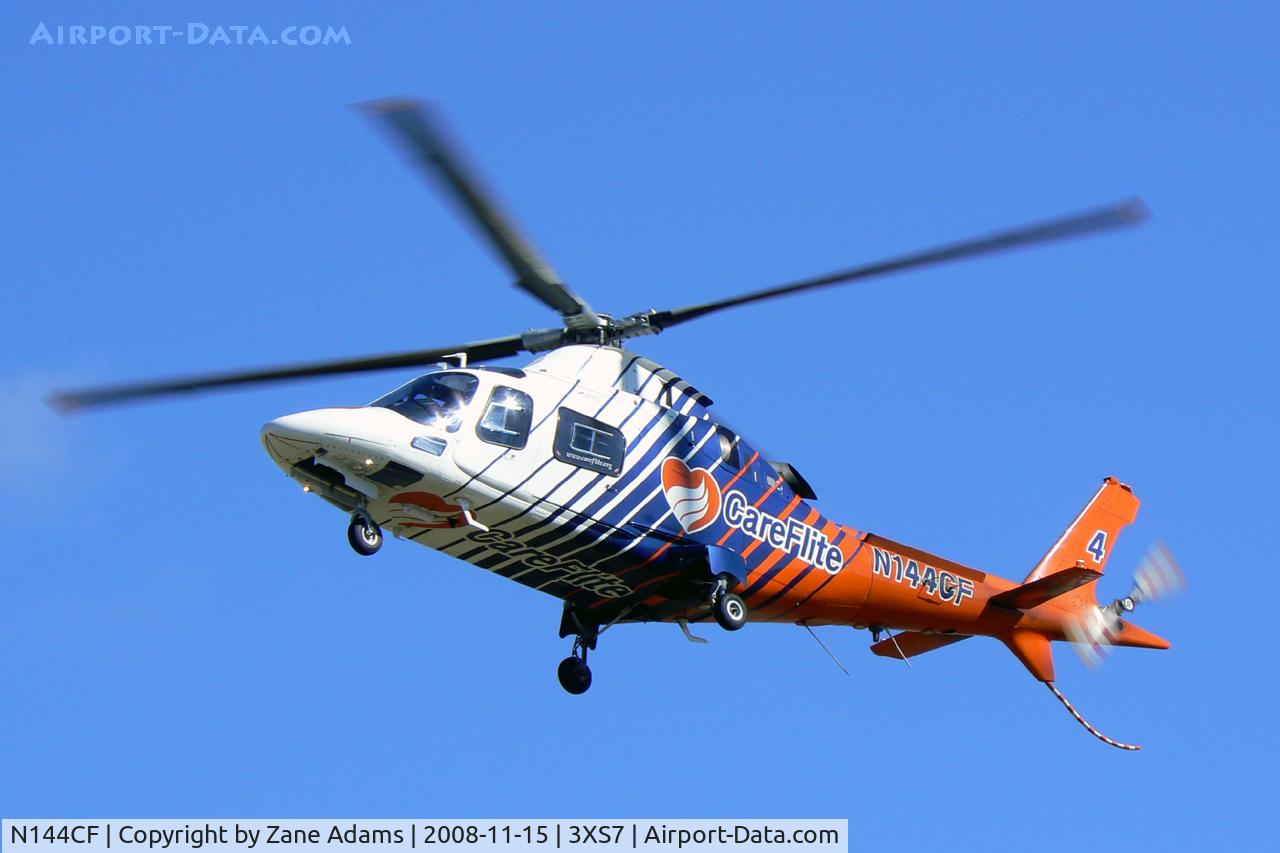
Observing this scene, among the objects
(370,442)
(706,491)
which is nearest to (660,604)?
(706,491)

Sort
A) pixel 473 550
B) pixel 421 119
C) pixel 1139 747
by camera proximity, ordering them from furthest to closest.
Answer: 1. pixel 1139 747
2. pixel 473 550
3. pixel 421 119

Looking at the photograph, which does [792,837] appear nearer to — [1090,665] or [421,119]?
[1090,665]

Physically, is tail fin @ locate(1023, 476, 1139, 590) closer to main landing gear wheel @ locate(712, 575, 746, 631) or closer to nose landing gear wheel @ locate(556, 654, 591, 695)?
main landing gear wheel @ locate(712, 575, 746, 631)

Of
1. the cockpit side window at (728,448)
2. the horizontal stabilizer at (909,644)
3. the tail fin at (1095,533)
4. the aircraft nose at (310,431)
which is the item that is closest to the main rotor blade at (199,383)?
the aircraft nose at (310,431)

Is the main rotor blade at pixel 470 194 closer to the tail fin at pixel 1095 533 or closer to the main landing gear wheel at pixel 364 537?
the main landing gear wheel at pixel 364 537

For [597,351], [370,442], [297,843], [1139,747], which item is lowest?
[297,843]

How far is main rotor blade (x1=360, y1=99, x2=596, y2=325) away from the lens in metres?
16.8

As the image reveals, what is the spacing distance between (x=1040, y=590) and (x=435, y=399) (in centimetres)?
1015

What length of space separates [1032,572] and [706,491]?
7256 millimetres

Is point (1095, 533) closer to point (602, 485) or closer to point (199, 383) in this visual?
point (602, 485)

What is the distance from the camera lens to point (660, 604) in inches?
923

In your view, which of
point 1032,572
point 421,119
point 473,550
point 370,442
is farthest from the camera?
point 1032,572

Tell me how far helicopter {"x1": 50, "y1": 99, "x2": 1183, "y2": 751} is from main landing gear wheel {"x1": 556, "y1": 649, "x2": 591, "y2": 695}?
24mm

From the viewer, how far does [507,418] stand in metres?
21.2
